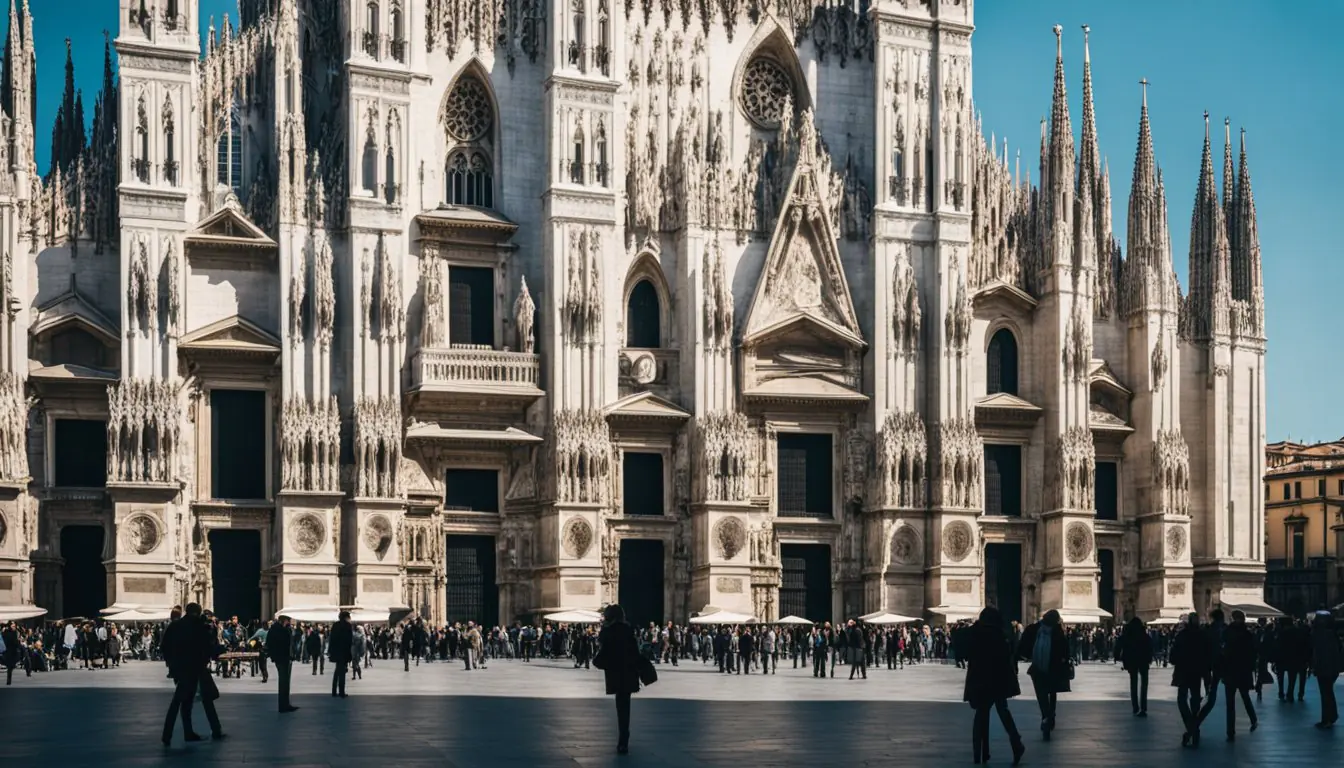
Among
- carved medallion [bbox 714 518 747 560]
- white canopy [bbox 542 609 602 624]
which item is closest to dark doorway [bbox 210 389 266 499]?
white canopy [bbox 542 609 602 624]

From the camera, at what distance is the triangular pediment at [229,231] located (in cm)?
4753

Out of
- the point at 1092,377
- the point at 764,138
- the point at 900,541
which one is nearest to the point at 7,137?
the point at 764,138

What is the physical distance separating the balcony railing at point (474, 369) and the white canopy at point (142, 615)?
27.2 feet

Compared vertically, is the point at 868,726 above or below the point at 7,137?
below

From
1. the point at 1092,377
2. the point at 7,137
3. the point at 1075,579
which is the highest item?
the point at 7,137

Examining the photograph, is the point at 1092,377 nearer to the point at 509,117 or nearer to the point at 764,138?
the point at 764,138

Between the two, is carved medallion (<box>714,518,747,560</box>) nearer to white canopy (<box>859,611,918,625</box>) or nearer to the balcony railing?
white canopy (<box>859,611,918,625</box>)

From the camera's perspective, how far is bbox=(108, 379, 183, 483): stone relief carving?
1804 inches

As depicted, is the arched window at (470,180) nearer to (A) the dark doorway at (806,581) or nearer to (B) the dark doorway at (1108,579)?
(A) the dark doorway at (806,581)

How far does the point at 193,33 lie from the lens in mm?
47750

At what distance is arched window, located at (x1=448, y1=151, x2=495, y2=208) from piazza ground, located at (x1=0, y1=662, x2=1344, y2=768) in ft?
62.5

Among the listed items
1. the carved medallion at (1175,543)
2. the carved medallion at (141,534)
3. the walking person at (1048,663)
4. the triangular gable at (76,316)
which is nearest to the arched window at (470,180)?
the triangular gable at (76,316)

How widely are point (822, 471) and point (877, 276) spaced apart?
5501mm

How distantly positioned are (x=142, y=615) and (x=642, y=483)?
531 inches
